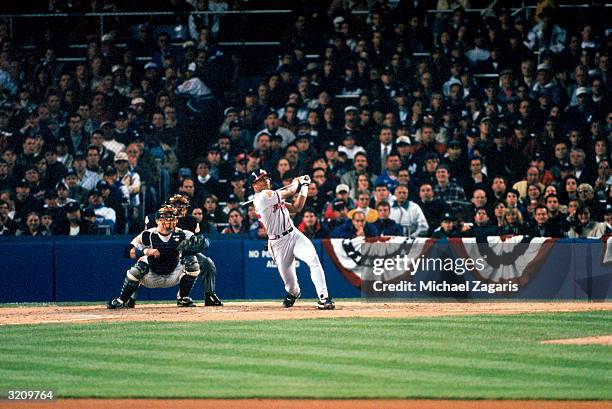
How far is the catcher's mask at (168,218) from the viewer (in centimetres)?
1637

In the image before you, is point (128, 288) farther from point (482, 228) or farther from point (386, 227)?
point (482, 228)

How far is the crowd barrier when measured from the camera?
59.7 ft

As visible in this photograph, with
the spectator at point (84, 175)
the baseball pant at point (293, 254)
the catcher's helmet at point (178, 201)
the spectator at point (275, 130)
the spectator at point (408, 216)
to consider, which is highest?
the spectator at point (275, 130)

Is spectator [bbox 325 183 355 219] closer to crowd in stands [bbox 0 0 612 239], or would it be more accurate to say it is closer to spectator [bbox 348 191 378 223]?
crowd in stands [bbox 0 0 612 239]

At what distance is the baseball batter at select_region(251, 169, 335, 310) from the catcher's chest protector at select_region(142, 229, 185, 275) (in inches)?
47.8

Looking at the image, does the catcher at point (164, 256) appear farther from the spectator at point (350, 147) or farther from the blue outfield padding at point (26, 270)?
the spectator at point (350, 147)

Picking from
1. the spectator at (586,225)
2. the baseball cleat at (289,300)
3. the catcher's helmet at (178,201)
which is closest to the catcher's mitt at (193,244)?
the catcher's helmet at (178,201)

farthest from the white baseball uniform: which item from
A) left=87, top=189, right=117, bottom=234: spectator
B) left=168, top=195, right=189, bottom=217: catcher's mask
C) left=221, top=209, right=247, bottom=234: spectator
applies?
left=87, top=189, right=117, bottom=234: spectator

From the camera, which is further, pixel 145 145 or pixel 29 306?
pixel 145 145

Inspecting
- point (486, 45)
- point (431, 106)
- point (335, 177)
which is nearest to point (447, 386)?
point (335, 177)

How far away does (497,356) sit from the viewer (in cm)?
1199

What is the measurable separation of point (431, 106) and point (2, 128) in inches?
302

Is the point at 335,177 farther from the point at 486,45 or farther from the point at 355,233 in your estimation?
the point at 486,45

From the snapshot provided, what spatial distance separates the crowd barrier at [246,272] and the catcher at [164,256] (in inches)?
76.4
